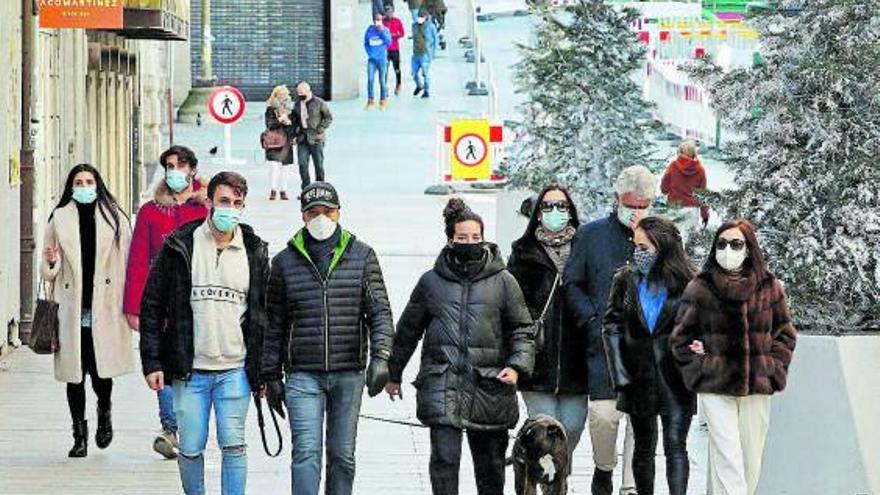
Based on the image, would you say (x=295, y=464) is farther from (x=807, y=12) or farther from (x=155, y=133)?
(x=155, y=133)

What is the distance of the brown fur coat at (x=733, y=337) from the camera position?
39.2 ft

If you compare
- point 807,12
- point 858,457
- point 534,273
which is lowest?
point 858,457

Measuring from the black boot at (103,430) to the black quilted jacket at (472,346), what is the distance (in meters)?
3.56

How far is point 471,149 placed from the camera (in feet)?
106

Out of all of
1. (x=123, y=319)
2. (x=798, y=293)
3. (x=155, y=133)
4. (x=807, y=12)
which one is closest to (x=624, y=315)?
→ (x=798, y=293)

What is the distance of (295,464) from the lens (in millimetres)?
12016

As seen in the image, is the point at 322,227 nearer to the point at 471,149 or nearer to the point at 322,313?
the point at 322,313

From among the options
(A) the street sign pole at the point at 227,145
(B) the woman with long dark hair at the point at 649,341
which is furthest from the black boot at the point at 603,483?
(A) the street sign pole at the point at 227,145

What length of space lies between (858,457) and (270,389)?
9.91 ft

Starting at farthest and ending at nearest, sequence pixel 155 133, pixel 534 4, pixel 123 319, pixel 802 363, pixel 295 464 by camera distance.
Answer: pixel 155 133 < pixel 534 4 < pixel 123 319 < pixel 802 363 < pixel 295 464

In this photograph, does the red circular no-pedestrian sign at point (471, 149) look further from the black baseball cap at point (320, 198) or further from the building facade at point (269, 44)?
the black baseball cap at point (320, 198)

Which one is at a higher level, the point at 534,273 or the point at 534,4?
the point at 534,4

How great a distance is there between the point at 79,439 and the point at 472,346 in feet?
12.7

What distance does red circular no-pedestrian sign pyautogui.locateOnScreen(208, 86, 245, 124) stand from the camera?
37156 millimetres
